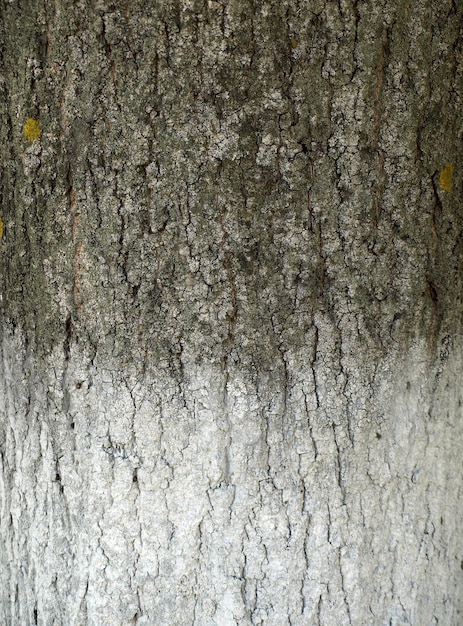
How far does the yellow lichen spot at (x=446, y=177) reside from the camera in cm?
144

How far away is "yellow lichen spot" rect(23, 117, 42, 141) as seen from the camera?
1369 mm

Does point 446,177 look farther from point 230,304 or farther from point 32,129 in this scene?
point 32,129

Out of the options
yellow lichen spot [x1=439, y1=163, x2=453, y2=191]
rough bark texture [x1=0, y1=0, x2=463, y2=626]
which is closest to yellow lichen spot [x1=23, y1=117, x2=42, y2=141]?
rough bark texture [x1=0, y1=0, x2=463, y2=626]

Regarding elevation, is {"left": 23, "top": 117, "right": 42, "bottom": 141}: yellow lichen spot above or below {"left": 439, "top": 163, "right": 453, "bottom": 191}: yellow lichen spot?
above

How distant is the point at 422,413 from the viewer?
1.54m

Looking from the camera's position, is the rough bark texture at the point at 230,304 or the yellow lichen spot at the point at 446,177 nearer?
the rough bark texture at the point at 230,304

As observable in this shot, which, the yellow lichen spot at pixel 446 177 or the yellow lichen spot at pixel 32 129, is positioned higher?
the yellow lichen spot at pixel 32 129

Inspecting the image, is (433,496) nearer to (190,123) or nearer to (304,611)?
Result: (304,611)

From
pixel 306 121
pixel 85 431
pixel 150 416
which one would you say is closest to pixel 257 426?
pixel 150 416

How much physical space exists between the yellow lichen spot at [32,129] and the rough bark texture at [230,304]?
1 centimetres

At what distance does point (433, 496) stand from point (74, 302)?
974mm

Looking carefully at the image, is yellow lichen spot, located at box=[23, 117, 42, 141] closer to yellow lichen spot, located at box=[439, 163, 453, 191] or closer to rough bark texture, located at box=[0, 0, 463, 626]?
rough bark texture, located at box=[0, 0, 463, 626]

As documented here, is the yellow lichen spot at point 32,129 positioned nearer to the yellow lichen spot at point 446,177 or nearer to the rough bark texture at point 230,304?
the rough bark texture at point 230,304

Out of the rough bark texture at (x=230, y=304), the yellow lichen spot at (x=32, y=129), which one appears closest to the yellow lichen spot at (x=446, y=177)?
the rough bark texture at (x=230, y=304)
